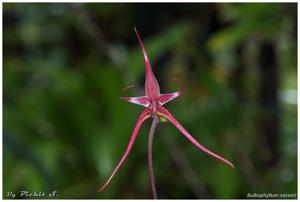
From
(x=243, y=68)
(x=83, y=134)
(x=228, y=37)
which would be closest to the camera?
(x=228, y=37)

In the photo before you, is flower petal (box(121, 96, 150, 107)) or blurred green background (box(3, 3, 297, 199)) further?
blurred green background (box(3, 3, 297, 199))

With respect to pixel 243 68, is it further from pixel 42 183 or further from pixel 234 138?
pixel 42 183

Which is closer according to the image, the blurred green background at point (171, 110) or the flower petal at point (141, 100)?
the flower petal at point (141, 100)

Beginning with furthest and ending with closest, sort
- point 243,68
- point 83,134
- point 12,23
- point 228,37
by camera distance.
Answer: point 12,23, point 243,68, point 83,134, point 228,37

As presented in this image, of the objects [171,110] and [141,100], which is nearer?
[141,100]

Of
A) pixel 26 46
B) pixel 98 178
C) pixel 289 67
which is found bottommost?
pixel 98 178

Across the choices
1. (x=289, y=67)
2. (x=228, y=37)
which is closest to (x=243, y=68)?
(x=289, y=67)

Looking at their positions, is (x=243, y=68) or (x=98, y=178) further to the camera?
(x=243, y=68)

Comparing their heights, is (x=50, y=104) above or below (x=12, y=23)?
below
